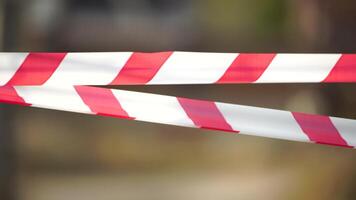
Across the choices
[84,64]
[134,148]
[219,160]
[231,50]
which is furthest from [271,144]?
[84,64]

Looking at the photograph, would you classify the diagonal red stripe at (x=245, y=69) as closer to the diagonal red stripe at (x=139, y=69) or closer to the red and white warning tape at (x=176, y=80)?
the red and white warning tape at (x=176, y=80)

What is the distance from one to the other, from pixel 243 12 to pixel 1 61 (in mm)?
700

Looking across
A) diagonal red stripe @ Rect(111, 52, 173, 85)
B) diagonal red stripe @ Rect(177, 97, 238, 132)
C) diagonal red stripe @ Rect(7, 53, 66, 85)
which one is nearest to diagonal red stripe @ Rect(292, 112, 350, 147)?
diagonal red stripe @ Rect(177, 97, 238, 132)

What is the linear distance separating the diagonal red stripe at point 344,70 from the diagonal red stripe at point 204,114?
321 mm

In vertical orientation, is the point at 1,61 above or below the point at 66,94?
above

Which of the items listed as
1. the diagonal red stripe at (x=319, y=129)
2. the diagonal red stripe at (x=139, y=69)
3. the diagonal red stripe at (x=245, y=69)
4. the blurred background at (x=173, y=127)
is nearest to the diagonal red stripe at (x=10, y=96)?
the blurred background at (x=173, y=127)

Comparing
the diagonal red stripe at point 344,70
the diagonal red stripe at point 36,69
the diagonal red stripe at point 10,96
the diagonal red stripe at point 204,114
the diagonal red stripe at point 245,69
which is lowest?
the diagonal red stripe at point 344,70

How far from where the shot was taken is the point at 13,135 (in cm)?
125

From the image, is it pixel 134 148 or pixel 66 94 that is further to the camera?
pixel 134 148

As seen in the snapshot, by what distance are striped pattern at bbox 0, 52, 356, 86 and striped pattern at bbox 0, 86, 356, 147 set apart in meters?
0.03

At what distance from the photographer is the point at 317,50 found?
1309 mm

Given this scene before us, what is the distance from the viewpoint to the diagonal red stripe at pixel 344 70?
48.2 inches

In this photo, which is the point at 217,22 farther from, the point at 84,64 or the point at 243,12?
the point at 84,64

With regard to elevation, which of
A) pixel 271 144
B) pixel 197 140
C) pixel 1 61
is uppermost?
→ pixel 1 61
